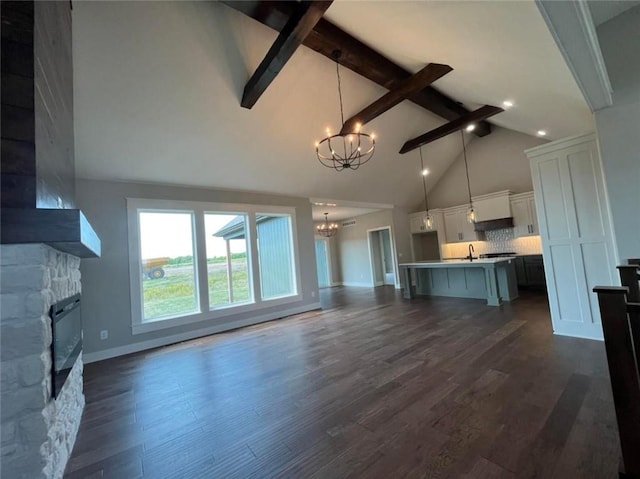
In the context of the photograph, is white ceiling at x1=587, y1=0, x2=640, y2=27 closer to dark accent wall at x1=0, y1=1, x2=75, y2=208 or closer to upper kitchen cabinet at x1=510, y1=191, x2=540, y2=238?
upper kitchen cabinet at x1=510, y1=191, x2=540, y2=238

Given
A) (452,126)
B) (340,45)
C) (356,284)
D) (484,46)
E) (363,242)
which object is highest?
(340,45)

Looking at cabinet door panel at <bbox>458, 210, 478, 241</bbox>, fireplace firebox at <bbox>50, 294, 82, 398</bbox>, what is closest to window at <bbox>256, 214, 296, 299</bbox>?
fireplace firebox at <bbox>50, 294, 82, 398</bbox>

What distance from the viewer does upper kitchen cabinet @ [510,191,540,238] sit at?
261 inches

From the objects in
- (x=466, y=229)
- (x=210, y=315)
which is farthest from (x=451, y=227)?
(x=210, y=315)

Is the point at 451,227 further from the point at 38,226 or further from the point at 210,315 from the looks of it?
the point at 38,226

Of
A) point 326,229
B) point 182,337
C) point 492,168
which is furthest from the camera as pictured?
point 326,229

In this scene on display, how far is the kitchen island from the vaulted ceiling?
270 centimetres

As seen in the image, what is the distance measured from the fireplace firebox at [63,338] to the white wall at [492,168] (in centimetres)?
892

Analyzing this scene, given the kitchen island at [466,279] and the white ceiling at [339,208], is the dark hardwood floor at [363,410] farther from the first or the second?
the white ceiling at [339,208]

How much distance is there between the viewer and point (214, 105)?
3701 millimetres

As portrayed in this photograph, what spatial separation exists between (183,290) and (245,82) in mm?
3549

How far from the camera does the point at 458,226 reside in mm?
8039

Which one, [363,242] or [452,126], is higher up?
[452,126]

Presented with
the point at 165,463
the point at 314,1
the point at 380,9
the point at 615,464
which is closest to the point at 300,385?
the point at 165,463
